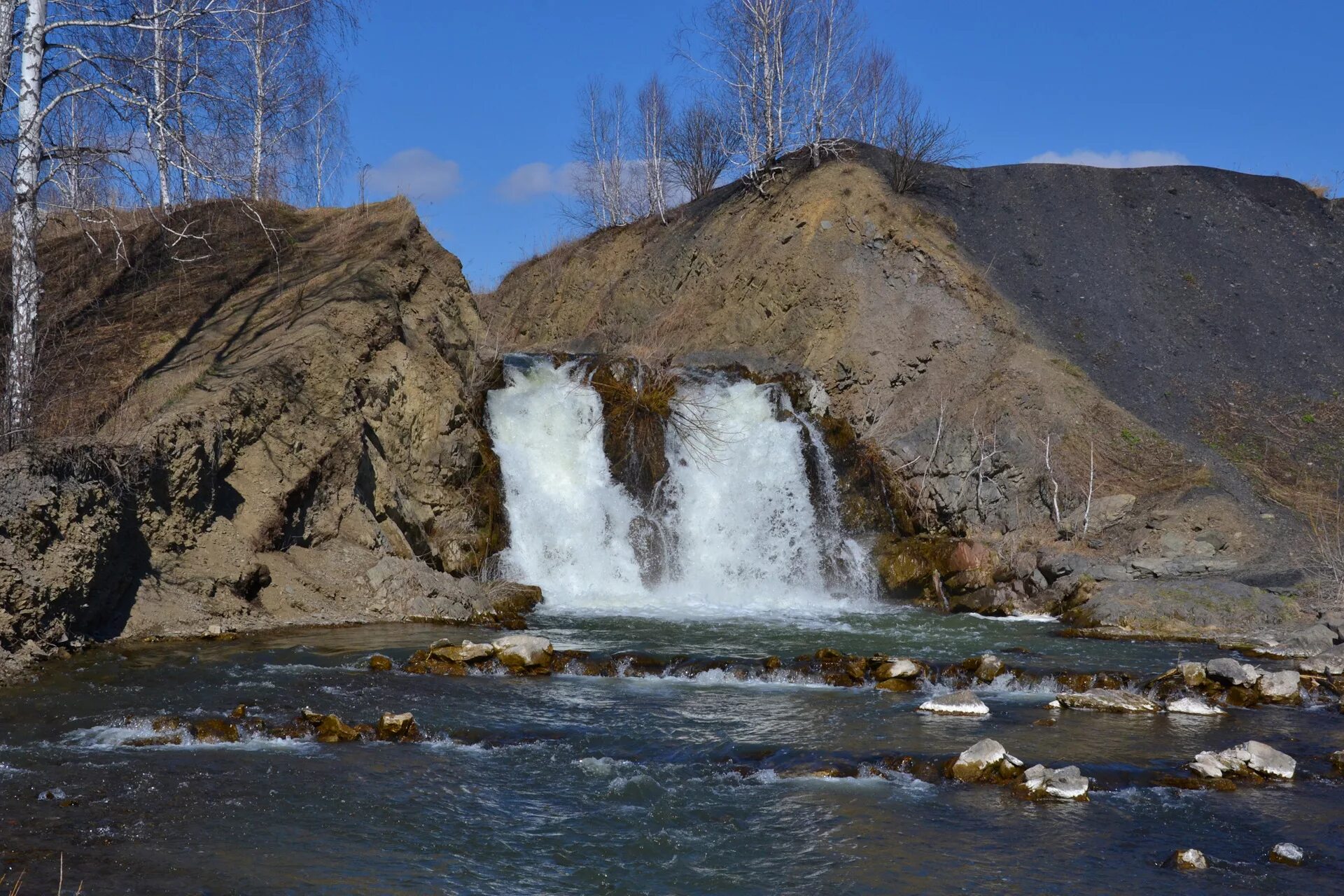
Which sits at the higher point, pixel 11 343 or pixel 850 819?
pixel 11 343

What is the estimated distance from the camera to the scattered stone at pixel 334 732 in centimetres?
952

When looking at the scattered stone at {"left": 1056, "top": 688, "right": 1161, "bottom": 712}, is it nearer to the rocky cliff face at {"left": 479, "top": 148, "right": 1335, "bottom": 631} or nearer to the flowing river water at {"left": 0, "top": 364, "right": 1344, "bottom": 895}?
the flowing river water at {"left": 0, "top": 364, "right": 1344, "bottom": 895}

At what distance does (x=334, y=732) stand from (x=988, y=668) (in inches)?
297

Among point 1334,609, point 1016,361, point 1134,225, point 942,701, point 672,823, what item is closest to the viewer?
point 672,823

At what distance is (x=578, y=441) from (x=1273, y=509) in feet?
43.8

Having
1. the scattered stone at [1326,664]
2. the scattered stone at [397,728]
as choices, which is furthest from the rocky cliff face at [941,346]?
the scattered stone at [397,728]

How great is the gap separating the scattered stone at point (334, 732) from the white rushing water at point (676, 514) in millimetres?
8662

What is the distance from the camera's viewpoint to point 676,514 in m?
21.0

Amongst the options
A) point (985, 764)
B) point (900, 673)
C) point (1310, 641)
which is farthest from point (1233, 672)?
point (985, 764)

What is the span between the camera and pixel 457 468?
19.8 m

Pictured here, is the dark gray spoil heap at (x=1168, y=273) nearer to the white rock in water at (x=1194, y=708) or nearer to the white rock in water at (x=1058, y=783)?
the white rock in water at (x=1194, y=708)

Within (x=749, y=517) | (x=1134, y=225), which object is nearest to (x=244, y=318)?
(x=749, y=517)

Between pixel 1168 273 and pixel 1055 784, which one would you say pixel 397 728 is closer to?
pixel 1055 784

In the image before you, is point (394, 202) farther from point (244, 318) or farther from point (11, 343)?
point (11, 343)
